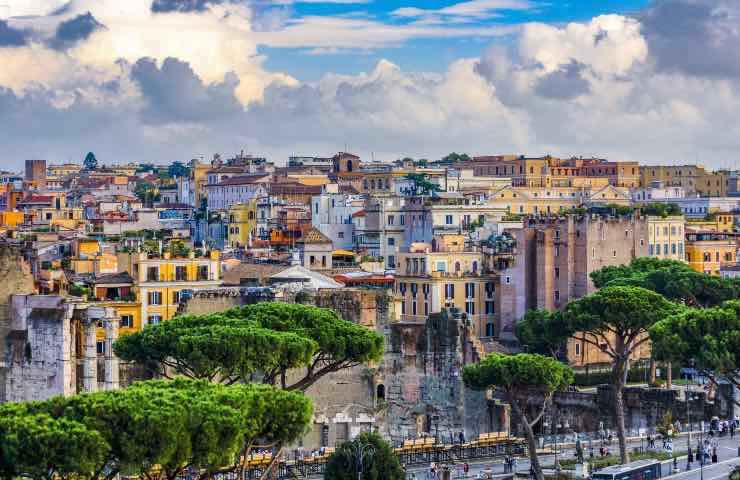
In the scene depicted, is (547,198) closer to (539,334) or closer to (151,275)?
(539,334)

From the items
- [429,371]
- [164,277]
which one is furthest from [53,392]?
[164,277]

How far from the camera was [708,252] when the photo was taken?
13038 cm

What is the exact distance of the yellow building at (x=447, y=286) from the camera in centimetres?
11194

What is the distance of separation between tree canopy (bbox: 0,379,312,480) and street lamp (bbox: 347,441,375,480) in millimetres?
10664

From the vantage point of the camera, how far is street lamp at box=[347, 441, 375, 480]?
57125 millimetres

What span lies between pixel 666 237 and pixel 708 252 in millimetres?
8624

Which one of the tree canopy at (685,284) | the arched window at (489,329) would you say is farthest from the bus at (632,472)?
the arched window at (489,329)

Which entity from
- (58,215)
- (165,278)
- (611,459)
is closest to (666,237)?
(165,278)

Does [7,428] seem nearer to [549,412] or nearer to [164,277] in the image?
[549,412]

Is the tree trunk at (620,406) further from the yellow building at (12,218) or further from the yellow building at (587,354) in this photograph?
the yellow building at (12,218)

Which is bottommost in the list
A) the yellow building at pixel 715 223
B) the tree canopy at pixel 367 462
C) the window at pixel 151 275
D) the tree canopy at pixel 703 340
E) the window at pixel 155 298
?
the tree canopy at pixel 367 462

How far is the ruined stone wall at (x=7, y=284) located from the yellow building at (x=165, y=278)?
24.1m

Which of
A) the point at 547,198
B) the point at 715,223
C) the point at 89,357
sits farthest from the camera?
the point at 547,198

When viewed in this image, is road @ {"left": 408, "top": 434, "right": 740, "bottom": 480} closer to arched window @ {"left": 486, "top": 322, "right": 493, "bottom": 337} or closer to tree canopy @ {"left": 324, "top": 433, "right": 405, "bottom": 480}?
tree canopy @ {"left": 324, "top": 433, "right": 405, "bottom": 480}
